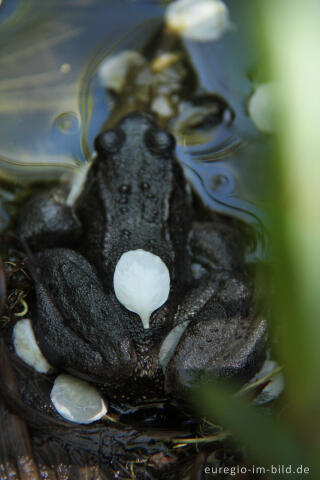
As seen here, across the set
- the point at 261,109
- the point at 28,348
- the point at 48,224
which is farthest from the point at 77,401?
the point at 261,109

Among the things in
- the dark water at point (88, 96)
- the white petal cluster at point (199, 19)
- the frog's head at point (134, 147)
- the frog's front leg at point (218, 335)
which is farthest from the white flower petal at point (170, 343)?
the white petal cluster at point (199, 19)

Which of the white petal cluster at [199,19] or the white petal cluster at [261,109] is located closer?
the white petal cluster at [261,109]

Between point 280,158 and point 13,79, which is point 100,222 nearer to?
point 13,79

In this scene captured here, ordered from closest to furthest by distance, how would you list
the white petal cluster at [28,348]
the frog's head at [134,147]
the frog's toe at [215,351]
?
the frog's toe at [215,351]
the white petal cluster at [28,348]
the frog's head at [134,147]

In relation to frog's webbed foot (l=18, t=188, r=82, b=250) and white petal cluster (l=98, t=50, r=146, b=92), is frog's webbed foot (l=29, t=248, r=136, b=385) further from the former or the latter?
white petal cluster (l=98, t=50, r=146, b=92)

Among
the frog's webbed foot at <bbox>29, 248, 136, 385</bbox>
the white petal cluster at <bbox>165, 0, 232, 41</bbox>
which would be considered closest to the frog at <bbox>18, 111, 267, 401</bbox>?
the frog's webbed foot at <bbox>29, 248, 136, 385</bbox>

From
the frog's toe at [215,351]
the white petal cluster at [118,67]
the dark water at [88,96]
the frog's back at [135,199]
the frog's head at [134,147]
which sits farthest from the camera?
the white petal cluster at [118,67]

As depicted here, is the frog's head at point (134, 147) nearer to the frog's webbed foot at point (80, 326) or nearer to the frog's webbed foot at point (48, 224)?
the frog's webbed foot at point (48, 224)

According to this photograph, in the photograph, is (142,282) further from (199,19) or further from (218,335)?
(199,19)
